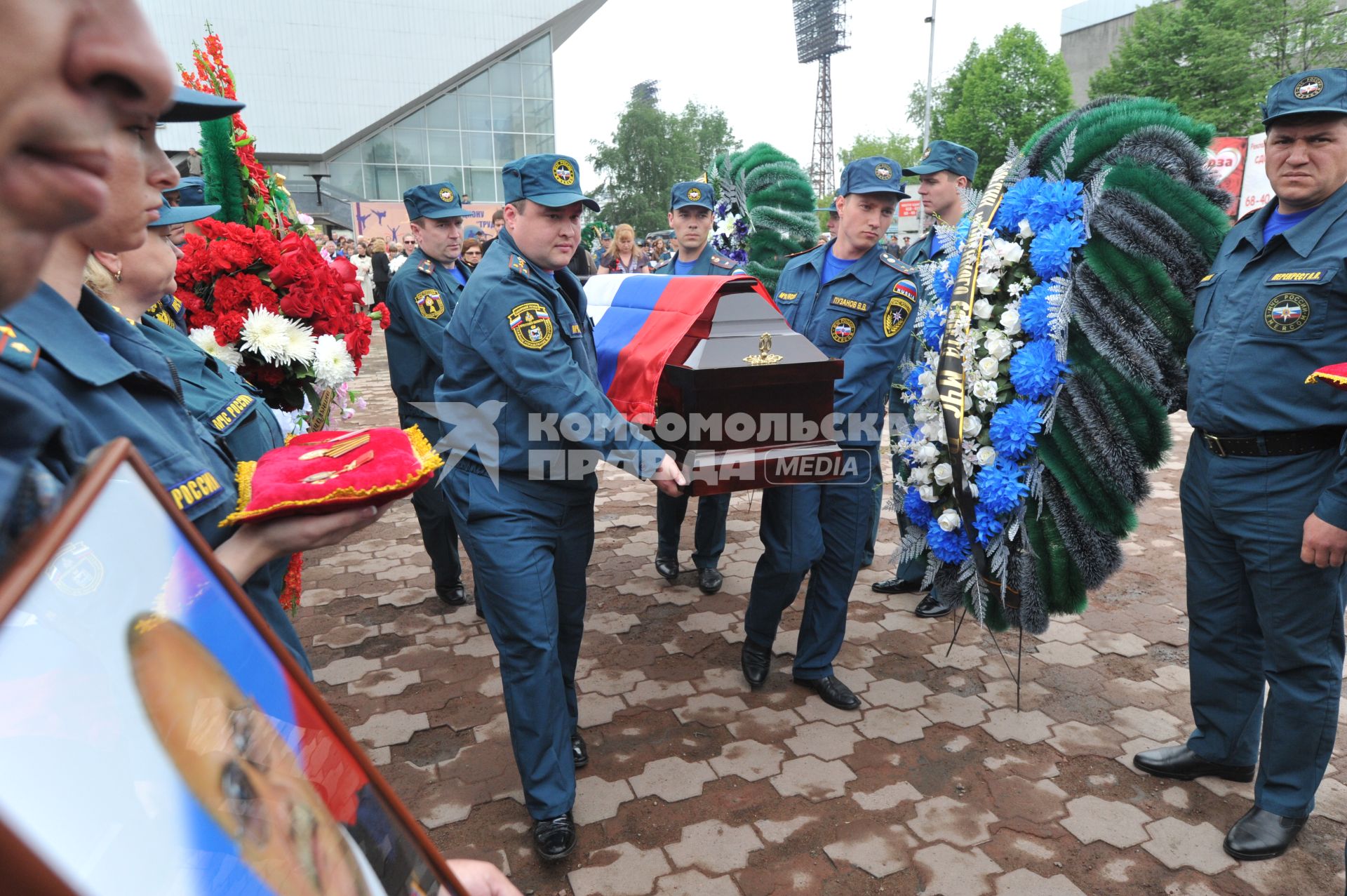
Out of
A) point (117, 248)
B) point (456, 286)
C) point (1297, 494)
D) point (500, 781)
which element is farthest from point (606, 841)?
point (456, 286)

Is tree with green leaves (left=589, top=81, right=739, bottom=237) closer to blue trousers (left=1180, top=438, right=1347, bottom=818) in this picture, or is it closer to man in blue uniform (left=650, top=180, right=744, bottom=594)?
man in blue uniform (left=650, top=180, right=744, bottom=594)

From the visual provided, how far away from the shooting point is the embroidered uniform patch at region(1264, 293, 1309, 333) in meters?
2.39

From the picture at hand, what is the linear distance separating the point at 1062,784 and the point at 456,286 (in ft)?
12.3

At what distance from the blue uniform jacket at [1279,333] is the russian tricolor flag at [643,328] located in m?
1.51

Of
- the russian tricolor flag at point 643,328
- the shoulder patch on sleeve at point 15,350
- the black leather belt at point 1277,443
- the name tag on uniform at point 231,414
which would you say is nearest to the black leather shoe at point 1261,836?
the black leather belt at point 1277,443

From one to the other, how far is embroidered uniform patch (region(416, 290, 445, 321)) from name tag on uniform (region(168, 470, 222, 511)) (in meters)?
3.04

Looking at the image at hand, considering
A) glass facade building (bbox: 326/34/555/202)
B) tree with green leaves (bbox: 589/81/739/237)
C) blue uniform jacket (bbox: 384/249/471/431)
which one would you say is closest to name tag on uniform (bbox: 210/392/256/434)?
blue uniform jacket (bbox: 384/249/471/431)

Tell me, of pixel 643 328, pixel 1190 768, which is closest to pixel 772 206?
pixel 643 328

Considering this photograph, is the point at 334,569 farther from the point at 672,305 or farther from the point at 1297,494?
the point at 1297,494

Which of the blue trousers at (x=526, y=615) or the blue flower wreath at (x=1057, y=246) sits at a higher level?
the blue flower wreath at (x=1057, y=246)

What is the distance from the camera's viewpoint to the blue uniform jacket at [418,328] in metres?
4.18

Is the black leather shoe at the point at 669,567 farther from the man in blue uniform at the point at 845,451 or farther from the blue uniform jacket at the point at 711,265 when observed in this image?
the blue uniform jacket at the point at 711,265

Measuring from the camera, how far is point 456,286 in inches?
176

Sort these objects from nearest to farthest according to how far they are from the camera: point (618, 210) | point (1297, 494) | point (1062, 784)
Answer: point (1297, 494), point (1062, 784), point (618, 210)
